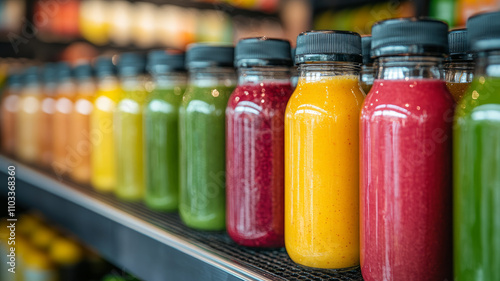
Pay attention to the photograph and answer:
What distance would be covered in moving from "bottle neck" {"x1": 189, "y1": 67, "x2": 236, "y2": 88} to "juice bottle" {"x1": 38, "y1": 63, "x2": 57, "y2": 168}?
913mm

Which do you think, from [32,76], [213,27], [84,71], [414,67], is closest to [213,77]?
[414,67]

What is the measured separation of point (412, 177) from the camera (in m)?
0.51

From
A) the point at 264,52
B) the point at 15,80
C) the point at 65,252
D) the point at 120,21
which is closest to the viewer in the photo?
the point at 264,52

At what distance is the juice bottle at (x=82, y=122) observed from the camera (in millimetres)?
1344

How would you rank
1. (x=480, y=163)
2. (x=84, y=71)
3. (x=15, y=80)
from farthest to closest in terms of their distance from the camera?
(x=15, y=80)
(x=84, y=71)
(x=480, y=163)

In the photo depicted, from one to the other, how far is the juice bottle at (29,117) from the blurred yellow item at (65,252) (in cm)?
32

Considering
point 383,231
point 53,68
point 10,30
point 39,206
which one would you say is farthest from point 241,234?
point 10,30

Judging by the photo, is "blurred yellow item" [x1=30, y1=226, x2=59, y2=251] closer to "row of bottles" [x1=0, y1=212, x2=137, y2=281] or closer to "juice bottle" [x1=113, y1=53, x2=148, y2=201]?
"row of bottles" [x1=0, y1=212, x2=137, y2=281]

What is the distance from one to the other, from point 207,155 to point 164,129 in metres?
0.18

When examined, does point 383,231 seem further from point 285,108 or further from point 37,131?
point 37,131

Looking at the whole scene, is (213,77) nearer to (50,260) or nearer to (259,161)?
(259,161)

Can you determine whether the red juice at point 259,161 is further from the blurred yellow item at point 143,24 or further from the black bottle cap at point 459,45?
the blurred yellow item at point 143,24

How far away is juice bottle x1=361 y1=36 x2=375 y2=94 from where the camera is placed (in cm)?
69

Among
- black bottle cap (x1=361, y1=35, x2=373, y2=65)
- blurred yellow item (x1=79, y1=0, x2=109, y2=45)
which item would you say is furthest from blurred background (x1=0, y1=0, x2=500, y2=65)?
black bottle cap (x1=361, y1=35, x2=373, y2=65)
